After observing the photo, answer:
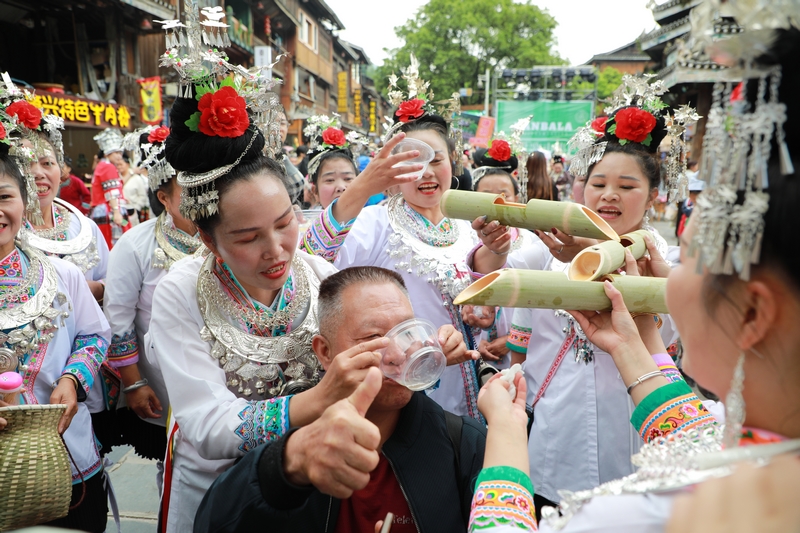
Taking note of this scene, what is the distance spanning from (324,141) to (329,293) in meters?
3.38

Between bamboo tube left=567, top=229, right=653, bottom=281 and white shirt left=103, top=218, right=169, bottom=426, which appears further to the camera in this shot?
white shirt left=103, top=218, right=169, bottom=426

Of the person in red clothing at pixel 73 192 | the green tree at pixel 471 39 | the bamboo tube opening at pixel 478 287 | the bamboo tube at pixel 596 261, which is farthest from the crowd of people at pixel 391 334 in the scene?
the green tree at pixel 471 39

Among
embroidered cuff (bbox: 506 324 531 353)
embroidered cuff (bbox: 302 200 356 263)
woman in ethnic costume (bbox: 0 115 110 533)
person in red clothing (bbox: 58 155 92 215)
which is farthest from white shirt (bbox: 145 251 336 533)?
person in red clothing (bbox: 58 155 92 215)

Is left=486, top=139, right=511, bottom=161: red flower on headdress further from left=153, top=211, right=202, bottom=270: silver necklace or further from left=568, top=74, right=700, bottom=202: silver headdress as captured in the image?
left=153, top=211, right=202, bottom=270: silver necklace

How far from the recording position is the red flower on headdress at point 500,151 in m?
5.17

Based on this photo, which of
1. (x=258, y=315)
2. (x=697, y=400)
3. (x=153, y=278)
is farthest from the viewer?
(x=153, y=278)

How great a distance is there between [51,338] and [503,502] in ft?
6.67

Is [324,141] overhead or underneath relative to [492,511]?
overhead

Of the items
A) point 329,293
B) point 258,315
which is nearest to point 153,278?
point 258,315

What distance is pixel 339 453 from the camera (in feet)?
3.86

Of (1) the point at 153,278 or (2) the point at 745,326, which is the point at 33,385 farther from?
(2) the point at 745,326

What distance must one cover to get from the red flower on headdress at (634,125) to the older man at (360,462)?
133cm

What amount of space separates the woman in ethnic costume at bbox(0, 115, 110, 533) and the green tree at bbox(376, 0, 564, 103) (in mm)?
31526

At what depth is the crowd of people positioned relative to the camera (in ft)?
2.67
